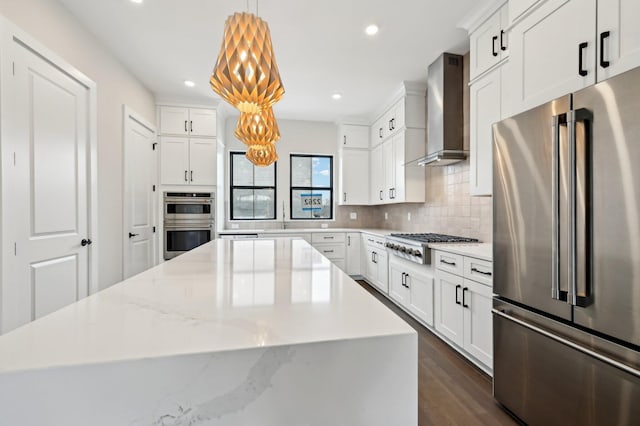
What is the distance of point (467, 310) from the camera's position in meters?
2.19

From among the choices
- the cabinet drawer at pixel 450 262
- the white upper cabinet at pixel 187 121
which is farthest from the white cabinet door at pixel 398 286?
the white upper cabinet at pixel 187 121

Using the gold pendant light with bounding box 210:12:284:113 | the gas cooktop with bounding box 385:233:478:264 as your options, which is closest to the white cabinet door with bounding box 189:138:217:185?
the gas cooktop with bounding box 385:233:478:264

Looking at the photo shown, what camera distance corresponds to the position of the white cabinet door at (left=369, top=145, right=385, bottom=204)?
460cm

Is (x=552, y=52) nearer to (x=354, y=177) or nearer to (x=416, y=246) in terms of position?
(x=416, y=246)

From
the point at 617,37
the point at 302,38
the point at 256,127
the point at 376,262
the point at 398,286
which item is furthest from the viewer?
the point at 376,262

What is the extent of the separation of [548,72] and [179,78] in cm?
371

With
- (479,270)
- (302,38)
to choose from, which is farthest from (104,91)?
(479,270)

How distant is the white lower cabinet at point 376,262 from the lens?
12.6 ft

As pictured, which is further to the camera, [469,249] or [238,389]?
[469,249]

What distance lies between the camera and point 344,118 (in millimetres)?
4973

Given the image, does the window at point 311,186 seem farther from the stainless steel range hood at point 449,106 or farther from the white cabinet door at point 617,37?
the white cabinet door at point 617,37

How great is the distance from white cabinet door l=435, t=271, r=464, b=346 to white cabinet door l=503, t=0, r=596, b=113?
1.34m

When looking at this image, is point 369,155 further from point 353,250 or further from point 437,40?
point 437,40

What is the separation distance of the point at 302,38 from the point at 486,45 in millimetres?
1603
